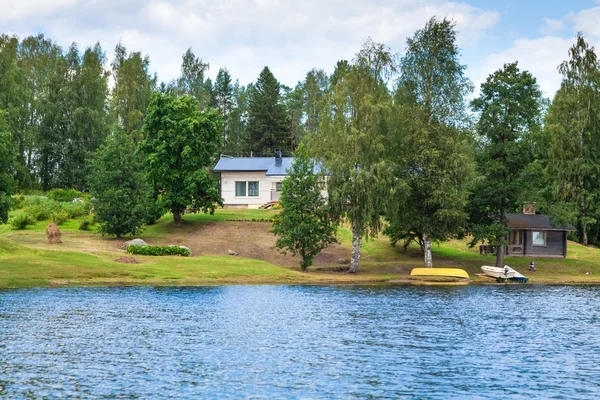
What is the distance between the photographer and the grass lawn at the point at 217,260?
5894 centimetres

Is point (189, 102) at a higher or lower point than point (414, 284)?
higher

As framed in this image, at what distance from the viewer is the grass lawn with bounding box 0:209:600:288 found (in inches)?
2320

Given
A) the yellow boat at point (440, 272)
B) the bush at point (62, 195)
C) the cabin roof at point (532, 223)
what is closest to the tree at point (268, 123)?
the bush at point (62, 195)

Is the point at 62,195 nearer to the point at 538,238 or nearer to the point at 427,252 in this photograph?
the point at 427,252

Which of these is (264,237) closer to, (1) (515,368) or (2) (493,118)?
(2) (493,118)

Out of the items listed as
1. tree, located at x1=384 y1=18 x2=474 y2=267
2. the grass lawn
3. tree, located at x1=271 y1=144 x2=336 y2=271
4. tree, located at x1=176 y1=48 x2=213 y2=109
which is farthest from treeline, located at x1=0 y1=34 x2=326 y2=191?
tree, located at x1=384 y1=18 x2=474 y2=267

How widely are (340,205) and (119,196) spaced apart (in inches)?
981

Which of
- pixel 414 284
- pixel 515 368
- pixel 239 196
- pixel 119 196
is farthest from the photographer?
pixel 239 196

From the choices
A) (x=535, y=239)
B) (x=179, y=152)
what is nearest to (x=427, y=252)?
(x=535, y=239)

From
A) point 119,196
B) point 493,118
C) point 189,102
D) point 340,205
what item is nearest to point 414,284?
point 340,205

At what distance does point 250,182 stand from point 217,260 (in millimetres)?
38282

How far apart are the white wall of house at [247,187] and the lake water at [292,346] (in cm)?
5280

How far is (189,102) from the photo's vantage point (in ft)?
284

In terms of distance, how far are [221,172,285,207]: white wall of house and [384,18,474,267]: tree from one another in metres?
35.6
